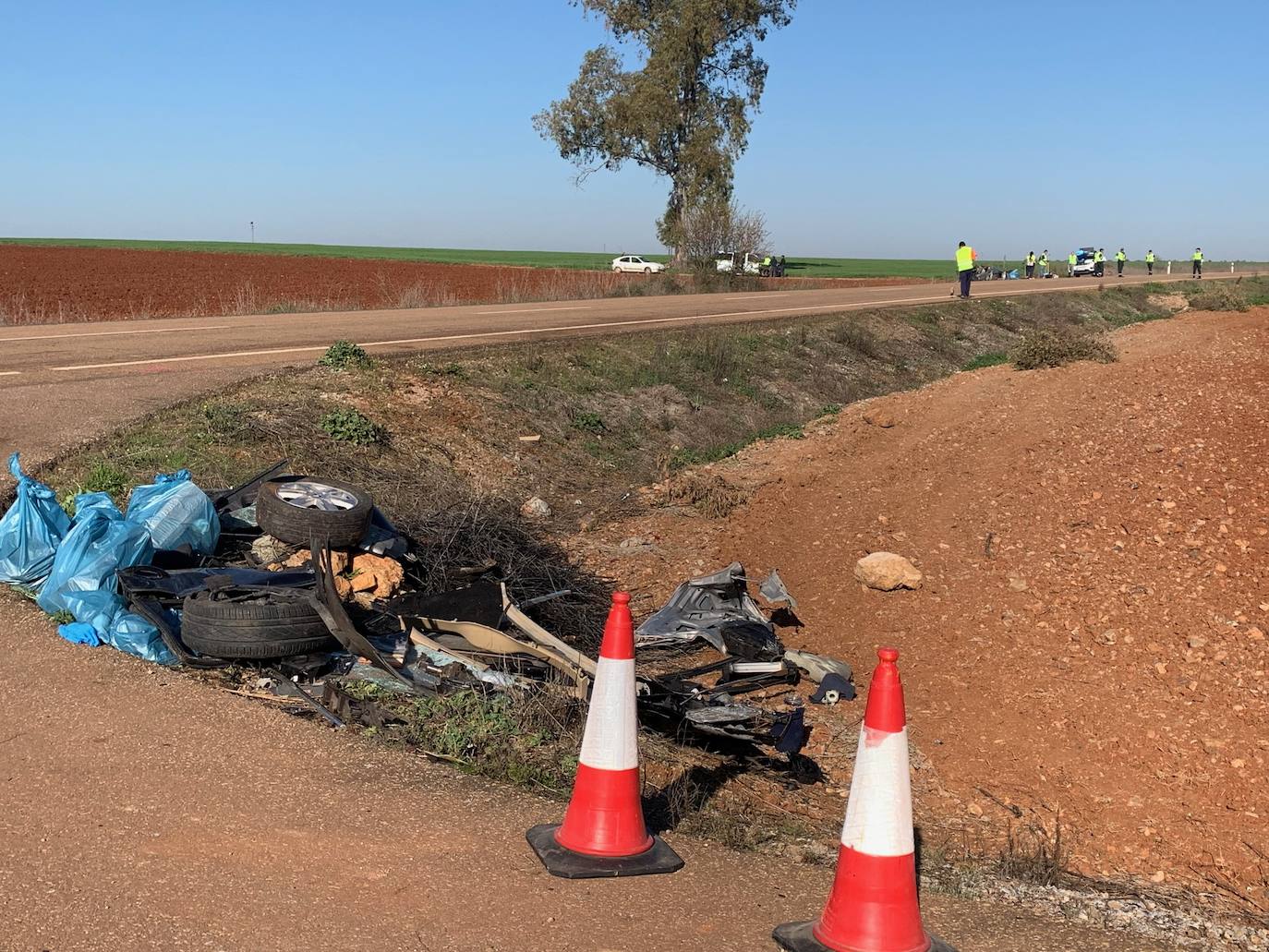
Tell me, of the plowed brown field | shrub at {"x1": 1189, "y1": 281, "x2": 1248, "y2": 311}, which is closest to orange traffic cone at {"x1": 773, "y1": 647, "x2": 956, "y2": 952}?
the plowed brown field

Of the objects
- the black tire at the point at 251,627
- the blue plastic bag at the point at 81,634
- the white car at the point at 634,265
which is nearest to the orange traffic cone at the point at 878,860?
the black tire at the point at 251,627

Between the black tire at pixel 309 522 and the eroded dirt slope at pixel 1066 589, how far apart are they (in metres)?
2.79

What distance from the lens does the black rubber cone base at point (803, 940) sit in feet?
12.3

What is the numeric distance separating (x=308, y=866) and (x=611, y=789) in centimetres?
107

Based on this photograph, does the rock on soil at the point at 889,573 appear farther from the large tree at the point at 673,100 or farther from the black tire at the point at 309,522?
the large tree at the point at 673,100

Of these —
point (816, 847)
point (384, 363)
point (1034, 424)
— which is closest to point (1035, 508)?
point (1034, 424)

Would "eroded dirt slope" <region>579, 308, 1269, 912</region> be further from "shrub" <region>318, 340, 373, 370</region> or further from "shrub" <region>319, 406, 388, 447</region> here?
"shrub" <region>318, 340, 373, 370</region>

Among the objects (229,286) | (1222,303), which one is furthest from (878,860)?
(229,286)

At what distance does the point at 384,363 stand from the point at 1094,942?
37.9ft

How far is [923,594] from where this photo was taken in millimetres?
9430

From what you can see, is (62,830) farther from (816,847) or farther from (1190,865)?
(1190,865)

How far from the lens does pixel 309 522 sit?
7.70 meters

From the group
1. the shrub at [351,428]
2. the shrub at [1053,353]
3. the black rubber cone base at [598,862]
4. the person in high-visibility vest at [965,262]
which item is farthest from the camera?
the person in high-visibility vest at [965,262]

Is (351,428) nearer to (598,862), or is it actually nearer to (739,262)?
(598,862)
